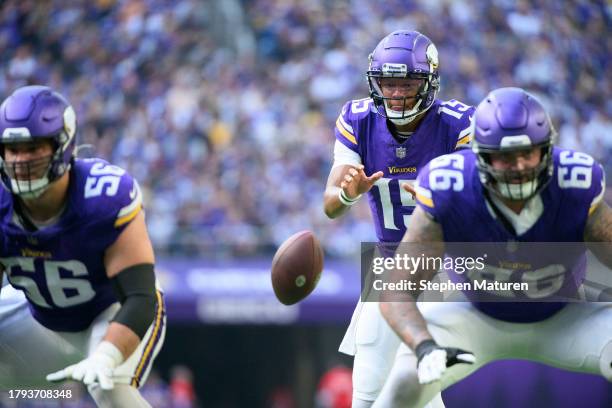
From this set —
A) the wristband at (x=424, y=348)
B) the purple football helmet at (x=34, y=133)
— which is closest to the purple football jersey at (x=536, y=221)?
the wristband at (x=424, y=348)

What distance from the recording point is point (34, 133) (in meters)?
3.99

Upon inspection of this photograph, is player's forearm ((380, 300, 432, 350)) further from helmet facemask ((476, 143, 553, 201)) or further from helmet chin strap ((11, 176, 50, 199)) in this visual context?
helmet chin strap ((11, 176, 50, 199))

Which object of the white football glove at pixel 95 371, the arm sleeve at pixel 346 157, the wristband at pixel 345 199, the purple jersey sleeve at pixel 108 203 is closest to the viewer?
the white football glove at pixel 95 371

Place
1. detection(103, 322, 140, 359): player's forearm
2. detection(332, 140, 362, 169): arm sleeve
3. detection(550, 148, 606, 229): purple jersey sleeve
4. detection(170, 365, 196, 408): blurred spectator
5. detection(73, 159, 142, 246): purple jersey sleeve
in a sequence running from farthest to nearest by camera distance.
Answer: detection(170, 365, 196, 408): blurred spectator
detection(332, 140, 362, 169): arm sleeve
detection(73, 159, 142, 246): purple jersey sleeve
detection(103, 322, 140, 359): player's forearm
detection(550, 148, 606, 229): purple jersey sleeve

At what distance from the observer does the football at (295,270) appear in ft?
15.9

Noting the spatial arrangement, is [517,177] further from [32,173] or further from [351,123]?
[32,173]

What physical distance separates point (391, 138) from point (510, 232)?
3.51 feet

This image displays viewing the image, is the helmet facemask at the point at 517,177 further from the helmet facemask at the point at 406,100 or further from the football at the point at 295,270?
the football at the point at 295,270

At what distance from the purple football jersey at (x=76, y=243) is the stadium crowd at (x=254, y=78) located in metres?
5.81

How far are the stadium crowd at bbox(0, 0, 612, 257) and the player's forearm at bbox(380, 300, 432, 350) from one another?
6.21m

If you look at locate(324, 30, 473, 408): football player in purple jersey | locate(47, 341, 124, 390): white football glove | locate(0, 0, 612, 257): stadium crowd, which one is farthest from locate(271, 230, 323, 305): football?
locate(0, 0, 612, 257): stadium crowd

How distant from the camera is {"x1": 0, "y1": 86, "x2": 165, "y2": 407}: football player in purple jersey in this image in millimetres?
4004

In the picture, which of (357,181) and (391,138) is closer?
(357,181)

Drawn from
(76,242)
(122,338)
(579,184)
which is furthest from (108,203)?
(579,184)
